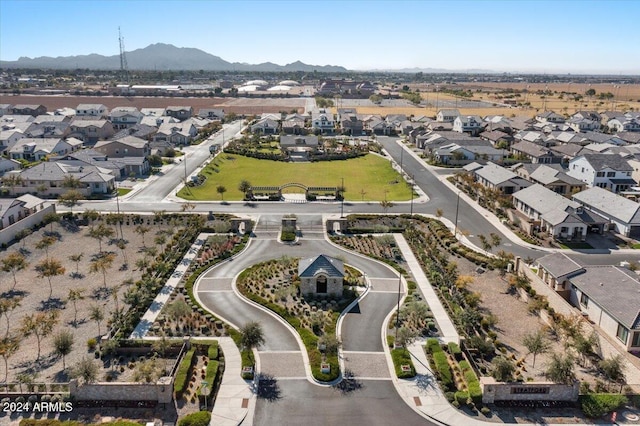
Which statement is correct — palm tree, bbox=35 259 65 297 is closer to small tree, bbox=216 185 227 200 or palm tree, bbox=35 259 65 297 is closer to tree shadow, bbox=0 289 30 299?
tree shadow, bbox=0 289 30 299

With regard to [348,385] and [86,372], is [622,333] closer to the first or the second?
[348,385]

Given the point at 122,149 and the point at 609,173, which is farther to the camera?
the point at 122,149

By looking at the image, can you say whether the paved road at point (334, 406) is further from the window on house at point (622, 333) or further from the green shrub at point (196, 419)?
the window on house at point (622, 333)

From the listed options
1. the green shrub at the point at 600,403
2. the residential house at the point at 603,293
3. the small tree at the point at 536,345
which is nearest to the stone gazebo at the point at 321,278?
the small tree at the point at 536,345

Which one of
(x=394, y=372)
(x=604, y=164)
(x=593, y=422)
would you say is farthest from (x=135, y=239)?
(x=604, y=164)

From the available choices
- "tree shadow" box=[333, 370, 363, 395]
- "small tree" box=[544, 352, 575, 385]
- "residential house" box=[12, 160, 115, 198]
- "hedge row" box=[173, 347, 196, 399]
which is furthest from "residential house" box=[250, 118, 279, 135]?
"small tree" box=[544, 352, 575, 385]

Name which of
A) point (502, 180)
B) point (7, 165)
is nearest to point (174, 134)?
point (7, 165)
